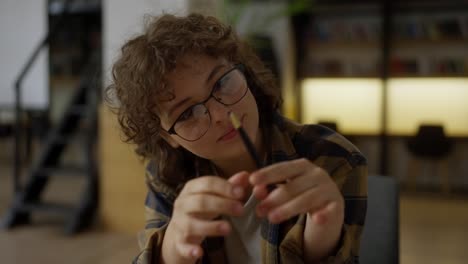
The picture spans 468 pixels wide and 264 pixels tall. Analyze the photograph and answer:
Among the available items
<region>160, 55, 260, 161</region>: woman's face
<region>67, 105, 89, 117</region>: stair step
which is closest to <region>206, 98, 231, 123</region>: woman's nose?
<region>160, 55, 260, 161</region>: woman's face

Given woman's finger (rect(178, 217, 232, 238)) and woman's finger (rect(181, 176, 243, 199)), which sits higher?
woman's finger (rect(181, 176, 243, 199))

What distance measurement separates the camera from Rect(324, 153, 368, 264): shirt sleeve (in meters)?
0.88

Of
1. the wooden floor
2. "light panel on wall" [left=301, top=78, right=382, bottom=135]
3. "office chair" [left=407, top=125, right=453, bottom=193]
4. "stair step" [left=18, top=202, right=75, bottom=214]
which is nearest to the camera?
the wooden floor

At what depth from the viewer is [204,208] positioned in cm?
66

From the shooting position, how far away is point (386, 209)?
3.51ft

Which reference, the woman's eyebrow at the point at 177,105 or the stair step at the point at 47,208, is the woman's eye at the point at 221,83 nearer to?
the woman's eyebrow at the point at 177,105

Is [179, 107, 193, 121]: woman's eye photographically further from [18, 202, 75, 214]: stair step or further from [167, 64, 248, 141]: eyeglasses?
[18, 202, 75, 214]: stair step

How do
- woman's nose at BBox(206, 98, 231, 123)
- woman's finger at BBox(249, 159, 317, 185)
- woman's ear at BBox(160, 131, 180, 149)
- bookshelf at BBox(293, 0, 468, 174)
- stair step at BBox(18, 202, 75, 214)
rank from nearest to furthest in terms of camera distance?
woman's finger at BBox(249, 159, 317, 185), woman's nose at BBox(206, 98, 231, 123), woman's ear at BBox(160, 131, 180, 149), stair step at BBox(18, 202, 75, 214), bookshelf at BBox(293, 0, 468, 174)

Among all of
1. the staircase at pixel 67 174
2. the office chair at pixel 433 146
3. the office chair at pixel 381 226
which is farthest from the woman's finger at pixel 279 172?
the office chair at pixel 433 146

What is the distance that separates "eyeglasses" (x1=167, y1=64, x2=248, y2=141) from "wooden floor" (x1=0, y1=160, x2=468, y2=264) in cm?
233

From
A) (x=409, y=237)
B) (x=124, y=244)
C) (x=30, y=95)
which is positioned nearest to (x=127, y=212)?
(x=124, y=244)

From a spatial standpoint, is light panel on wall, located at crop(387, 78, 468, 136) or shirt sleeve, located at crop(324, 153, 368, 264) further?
light panel on wall, located at crop(387, 78, 468, 136)

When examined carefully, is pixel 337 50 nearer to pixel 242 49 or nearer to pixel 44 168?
pixel 44 168

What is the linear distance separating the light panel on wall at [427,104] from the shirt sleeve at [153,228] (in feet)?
15.7
